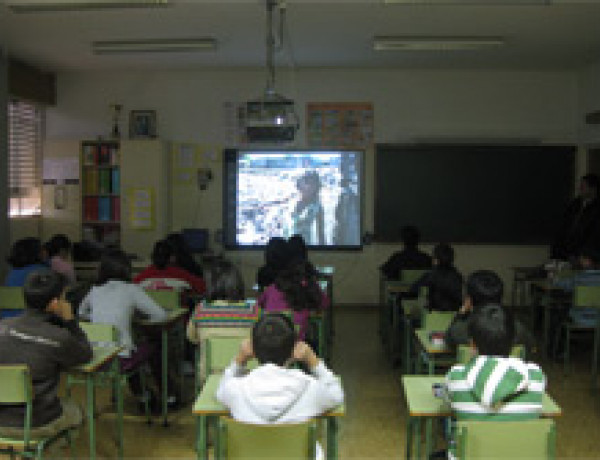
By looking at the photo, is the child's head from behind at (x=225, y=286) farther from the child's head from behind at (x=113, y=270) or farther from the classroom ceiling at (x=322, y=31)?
the classroom ceiling at (x=322, y=31)

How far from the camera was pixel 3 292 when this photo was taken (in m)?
4.38

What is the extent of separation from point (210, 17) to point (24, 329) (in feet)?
11.5

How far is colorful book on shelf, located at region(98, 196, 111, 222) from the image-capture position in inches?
302

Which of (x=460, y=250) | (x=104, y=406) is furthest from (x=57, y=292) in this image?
(x=460, y=250)

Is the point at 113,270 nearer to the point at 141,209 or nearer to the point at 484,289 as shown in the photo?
the point at 484,289

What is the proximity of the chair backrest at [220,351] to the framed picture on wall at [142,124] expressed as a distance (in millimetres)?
5090

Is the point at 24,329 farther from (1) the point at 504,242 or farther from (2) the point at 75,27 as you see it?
(1) the point at 504,242

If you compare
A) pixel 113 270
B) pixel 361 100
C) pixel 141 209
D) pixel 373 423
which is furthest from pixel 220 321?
pixel 361 100

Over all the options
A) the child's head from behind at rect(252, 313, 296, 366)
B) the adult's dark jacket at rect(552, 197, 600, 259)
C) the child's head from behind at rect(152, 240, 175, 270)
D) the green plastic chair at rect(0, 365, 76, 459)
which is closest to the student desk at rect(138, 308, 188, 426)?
the child's head from behind at rect(152, 240, 175, 270)

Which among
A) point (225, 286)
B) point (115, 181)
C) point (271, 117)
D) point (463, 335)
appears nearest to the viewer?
point (463, 335)

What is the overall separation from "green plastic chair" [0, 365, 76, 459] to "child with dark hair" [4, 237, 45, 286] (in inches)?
85.0

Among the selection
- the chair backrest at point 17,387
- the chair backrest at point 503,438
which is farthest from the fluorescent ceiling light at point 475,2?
the chair backrest at point 17,387

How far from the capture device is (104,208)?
7688 millimetres

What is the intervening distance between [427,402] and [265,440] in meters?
0.76
